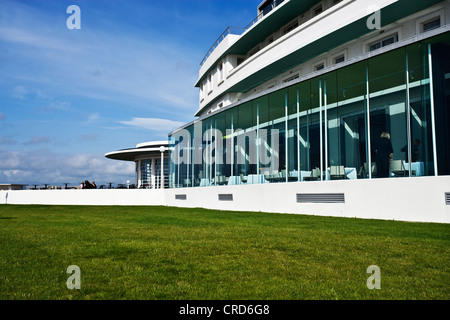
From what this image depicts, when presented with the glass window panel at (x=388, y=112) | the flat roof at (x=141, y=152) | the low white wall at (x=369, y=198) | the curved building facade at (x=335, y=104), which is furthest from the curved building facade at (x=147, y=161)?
the glass window panel at (x=388, y=112)

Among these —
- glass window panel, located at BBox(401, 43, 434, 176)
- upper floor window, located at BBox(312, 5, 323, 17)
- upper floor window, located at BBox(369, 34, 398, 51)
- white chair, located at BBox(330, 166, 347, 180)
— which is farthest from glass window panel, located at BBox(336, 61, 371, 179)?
upper floor window, located at BBox(312, 5, 323, 17)

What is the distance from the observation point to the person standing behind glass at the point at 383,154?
12984mm

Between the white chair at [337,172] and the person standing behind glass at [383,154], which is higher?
the person standing behind glass at [383,154]

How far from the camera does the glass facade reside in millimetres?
11891

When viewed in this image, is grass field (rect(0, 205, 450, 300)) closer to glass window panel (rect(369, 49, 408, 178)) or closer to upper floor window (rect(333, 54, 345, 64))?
glass window panel (rect(369, 49, 408, 178))

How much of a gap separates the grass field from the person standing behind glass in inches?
157

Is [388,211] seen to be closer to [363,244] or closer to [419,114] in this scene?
[419,114]

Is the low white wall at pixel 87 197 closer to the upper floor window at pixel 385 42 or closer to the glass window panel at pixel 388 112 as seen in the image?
the upper floor window at pixel 385 42

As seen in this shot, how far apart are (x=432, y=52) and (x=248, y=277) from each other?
33.6ft

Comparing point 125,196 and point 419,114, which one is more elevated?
point 419,114

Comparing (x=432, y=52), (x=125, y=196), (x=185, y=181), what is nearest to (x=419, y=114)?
(x=432, y=52)

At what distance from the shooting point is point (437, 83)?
1171 cm

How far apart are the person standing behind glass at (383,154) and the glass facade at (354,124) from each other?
0.03 m

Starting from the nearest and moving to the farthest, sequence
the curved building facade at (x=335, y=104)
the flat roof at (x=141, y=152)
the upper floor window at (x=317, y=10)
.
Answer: the curved building facade at (x=335, y=104)
the upper floor window at (x=317, y=10)
the flat roof at (x=141, y=152)
